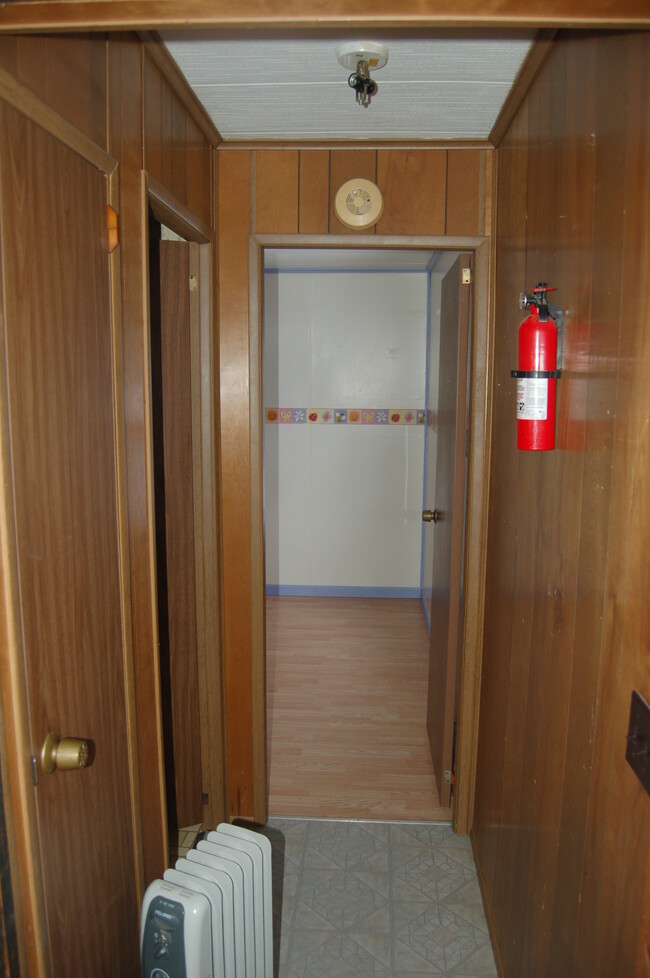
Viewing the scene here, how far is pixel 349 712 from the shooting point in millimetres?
3533

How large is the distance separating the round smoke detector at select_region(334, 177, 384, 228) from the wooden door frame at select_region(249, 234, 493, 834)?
0.19 feet

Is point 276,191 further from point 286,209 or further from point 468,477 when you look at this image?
point 468,477

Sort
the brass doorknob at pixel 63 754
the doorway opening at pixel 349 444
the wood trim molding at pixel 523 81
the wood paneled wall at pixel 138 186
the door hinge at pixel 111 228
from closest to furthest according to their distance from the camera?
the brass doorknob at pixel 63 754
the wood paneled wall at pixel 138 186
the door hinge at pixel 111 228
the wood trim molding at pixel 523 81
the doorway opening at pixel 349 444

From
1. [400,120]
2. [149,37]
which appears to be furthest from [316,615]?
[149,37]

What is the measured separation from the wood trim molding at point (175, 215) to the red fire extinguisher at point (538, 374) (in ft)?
3.07

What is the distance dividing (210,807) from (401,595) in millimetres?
2941

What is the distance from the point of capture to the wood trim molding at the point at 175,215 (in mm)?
1732

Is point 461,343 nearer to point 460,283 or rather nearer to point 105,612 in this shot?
point 460,283

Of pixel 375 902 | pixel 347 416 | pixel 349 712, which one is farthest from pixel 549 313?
pixel 347 416

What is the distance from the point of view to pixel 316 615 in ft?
16.2

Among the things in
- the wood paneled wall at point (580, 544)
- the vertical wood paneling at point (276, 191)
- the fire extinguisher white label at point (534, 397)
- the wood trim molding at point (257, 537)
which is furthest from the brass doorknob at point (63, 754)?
the vertical wood paneling at point (276, 191)

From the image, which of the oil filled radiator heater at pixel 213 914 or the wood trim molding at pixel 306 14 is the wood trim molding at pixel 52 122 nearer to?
the wood trim molding at pixel 306 14

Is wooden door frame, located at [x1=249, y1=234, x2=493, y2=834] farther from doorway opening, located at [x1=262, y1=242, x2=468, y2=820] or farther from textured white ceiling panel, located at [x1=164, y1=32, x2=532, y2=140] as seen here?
doorway opening, located at [x1=262, y1=242, x2=468, y2=820]

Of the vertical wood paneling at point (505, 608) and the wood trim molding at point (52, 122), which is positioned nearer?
the wood trim molding at point (52, 122)
